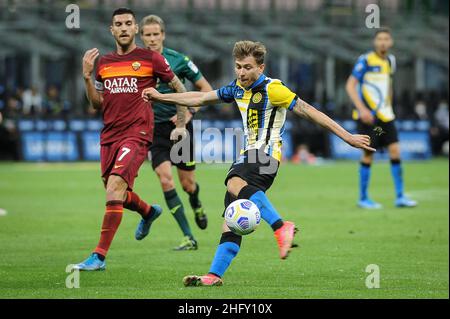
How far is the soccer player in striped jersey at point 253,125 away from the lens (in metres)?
8.98

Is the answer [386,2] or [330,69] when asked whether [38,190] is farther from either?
[386,2]

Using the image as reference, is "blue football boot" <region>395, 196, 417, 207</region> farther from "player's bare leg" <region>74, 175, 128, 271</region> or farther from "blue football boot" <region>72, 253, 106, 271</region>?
"blue football boot" <region>72, 253, 106, 271</region>

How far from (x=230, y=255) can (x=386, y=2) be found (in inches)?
1258

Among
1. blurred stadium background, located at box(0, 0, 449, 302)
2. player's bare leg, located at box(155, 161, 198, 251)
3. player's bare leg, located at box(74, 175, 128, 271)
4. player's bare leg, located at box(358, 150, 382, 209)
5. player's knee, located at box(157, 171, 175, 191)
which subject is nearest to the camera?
blurred stadium background, located at box(0, 0, 449, 302)

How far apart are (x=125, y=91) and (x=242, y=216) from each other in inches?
93.6

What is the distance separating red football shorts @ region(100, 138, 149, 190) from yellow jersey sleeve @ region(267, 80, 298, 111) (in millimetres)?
1799

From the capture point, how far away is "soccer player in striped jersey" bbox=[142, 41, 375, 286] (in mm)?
8984

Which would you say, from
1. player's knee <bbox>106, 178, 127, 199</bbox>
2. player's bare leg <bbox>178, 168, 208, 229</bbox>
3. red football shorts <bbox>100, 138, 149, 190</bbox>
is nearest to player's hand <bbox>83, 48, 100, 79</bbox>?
red football shorts <bbox>100, 138, 149, 190</bbox>

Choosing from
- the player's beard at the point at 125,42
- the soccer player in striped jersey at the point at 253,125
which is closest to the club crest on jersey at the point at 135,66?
the player's beard at the point at 125,42

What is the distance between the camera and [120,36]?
10367mm

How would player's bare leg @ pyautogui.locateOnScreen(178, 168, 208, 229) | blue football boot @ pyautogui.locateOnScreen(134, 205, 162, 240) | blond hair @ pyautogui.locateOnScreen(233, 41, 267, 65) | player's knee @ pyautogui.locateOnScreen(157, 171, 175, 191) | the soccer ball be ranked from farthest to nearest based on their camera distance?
player's bare leg @ pyautogui.locateOnScreen(178, 168, 208, 229) → player's knee @ pyautogui.locateOnScreen(157, 171, 175, 191) → blue football boot @ pyautogui.locateOnScreen(134, 205, 162, 240) → blond hair @ pyautogui.locateOnScreen(233, 41, 267, 65) → the soccer ball

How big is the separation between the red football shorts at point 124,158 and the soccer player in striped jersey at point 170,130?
1.64 meters
